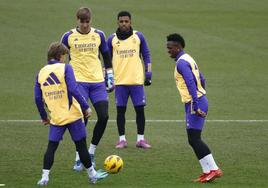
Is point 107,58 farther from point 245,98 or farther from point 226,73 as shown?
point 226,73

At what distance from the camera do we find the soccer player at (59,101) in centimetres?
1159

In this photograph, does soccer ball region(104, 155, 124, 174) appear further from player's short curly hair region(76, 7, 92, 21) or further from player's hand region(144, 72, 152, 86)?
player's hand region(144, 72, 152, 86)

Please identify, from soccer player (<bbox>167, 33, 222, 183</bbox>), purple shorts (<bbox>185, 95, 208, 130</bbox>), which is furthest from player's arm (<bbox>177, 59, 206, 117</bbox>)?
purple shorts (<bbox>185, 95, 208, 130</bbox>)

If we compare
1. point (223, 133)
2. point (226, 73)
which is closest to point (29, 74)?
point (226, 73)

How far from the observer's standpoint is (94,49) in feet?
44.9

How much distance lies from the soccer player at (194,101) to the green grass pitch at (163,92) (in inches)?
12.8

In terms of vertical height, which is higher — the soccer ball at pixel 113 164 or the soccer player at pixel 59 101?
the soccer player at pixel 59 101

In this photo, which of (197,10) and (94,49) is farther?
(197,10)

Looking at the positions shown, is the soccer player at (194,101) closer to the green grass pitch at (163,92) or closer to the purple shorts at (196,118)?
the purple shorts at (196,118)

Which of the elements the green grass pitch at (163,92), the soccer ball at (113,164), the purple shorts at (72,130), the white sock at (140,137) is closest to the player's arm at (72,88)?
the purple shorts at (72,130)

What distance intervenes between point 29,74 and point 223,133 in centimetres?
1091

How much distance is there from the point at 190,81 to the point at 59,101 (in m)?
2.01

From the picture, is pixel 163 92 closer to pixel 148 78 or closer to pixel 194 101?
pixel 148 78

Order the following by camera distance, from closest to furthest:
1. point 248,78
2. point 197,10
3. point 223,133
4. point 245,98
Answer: point 223,133 → point 245,98 → point 248,78 → point 197,10
